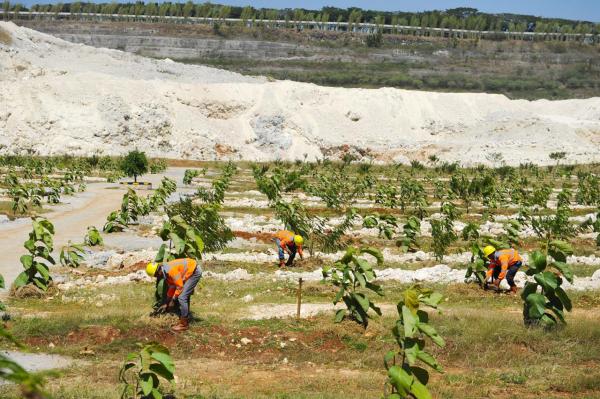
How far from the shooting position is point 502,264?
1599 centimetres

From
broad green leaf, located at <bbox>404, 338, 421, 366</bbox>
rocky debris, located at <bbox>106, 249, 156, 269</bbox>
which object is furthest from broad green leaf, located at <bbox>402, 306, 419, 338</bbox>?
rocky debris, located at <bbox>106, 249, 156, 269</bbox>

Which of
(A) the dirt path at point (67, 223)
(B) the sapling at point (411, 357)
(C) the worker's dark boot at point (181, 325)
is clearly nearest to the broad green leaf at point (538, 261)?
(B) the sapling at point (411, 357)

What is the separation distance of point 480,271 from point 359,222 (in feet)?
41.5

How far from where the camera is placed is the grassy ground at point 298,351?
33.1 ft

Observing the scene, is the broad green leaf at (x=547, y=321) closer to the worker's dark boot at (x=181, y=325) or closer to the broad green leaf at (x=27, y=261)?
the worker's dark boot at (x=181, y=325)

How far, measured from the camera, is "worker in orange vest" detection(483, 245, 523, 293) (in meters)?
15.9

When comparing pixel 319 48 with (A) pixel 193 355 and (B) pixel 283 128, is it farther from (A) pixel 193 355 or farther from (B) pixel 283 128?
(A) pixel 193 355

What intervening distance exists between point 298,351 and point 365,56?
11935 cm

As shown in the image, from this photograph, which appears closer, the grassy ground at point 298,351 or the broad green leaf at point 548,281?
the grassy ground at point 298,351

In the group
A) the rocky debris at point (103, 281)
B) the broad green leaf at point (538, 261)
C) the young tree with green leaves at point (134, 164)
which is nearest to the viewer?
the broad green leaf at point (538, 261)

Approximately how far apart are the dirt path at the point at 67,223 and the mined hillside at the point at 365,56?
7618 centimetres

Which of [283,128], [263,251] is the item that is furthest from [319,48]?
[263,251]

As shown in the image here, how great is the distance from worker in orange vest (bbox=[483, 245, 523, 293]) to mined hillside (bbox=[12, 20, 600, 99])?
9434 cm

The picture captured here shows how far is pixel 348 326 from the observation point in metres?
12.7
